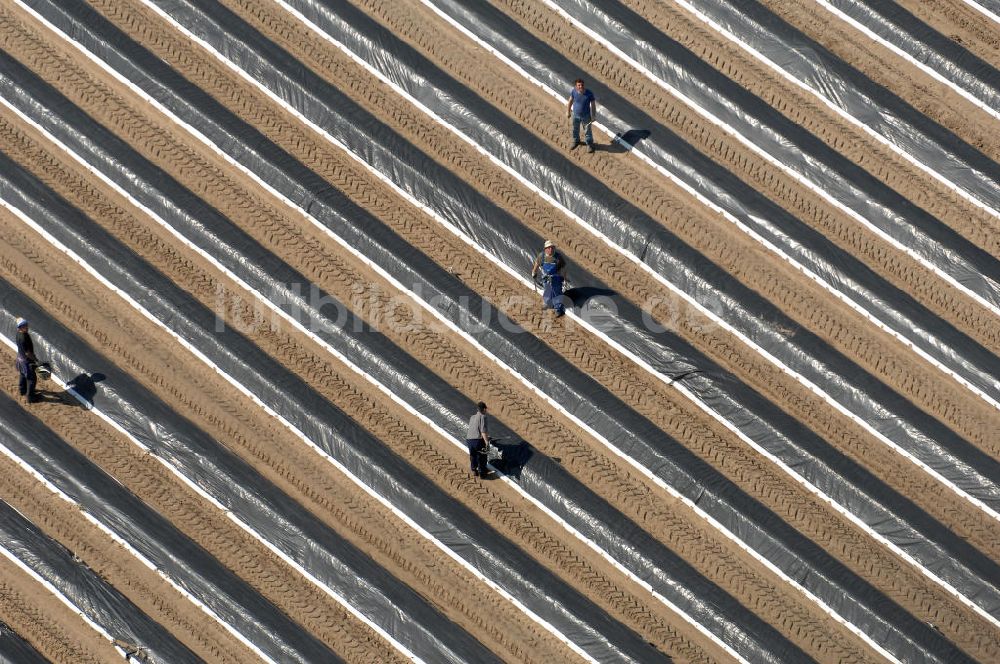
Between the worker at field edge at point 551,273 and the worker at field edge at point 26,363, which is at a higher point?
the worker at field edge at point 551,273

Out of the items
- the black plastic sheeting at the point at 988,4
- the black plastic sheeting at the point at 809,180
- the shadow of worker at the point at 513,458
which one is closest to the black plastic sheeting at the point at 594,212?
the black plastic sheeting at the point at 809,180

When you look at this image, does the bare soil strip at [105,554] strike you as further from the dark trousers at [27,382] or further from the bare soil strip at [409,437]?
the bare soil strip at [409,437]

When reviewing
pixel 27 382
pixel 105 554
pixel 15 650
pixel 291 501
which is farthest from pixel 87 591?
pixel 27 382

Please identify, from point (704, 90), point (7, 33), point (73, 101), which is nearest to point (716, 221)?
point (704, 90)

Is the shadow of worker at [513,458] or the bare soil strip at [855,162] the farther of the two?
the bare soil strip at [855,162]

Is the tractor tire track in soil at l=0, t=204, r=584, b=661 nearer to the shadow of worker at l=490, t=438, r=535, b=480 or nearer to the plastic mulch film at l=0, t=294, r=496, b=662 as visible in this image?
the plastic mulch film at l=0, t=294, r=496, b=662

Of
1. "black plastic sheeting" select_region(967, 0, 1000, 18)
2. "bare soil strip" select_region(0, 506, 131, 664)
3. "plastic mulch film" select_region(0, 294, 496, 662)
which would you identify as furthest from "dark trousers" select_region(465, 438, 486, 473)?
"black plastic sheeting" select_region(967, 0, 1000, 18)
